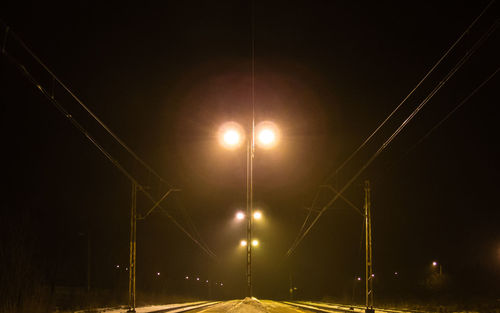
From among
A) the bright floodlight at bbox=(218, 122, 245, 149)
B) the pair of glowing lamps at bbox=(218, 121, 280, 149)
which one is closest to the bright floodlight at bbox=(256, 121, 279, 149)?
the pair of glowing lamps at bbox=(218, 121, 280, 149)

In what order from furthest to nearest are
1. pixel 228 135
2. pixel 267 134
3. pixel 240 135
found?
1. pixel 240 135
2. pixel 228 135
3. pixel 267 134

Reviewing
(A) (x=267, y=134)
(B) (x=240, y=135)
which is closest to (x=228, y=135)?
(B) (x=240, y=135)

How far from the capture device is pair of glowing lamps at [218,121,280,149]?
1670 centimetres

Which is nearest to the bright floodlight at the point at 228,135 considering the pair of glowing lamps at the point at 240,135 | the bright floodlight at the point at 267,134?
the pair of glowing lamps at the point at 240,135

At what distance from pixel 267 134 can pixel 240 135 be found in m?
1.78

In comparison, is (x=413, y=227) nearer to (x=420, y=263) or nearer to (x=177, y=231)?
(x=420, y=263)

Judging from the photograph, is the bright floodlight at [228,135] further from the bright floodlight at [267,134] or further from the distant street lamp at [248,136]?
the bright floodlight at [267,134]

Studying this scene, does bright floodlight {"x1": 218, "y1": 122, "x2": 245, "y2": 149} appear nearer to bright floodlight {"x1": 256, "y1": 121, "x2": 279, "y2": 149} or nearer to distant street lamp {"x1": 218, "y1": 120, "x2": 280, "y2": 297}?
distant street lamp {"x1": 218, "y1": 120, "x2": 280, "y2": 297}

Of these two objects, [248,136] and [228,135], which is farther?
[248,136]

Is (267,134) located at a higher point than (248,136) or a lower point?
lower

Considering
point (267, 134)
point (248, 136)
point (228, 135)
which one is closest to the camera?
point (267, 134)

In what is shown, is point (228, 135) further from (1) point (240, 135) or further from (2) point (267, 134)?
(2) point (267, 134)

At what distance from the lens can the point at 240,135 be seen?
18.2 metres

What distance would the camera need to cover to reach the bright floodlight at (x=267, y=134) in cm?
1664
